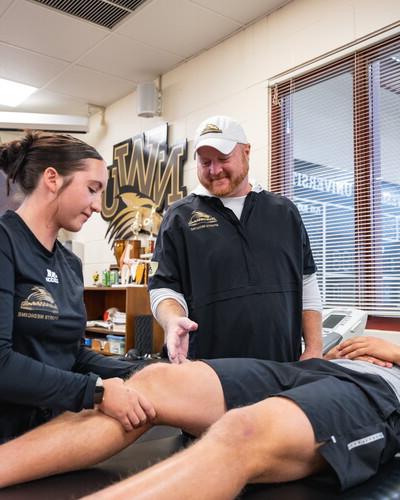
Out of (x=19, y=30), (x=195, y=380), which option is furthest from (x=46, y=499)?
(x=19, y=30)

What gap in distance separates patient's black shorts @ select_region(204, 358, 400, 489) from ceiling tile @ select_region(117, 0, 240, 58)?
2.76 meters

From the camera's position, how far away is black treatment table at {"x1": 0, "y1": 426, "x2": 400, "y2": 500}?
44.9 inches

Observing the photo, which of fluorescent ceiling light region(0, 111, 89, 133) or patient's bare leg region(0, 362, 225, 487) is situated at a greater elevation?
fluorescent ceiling light region(0, 111, 89, 133)

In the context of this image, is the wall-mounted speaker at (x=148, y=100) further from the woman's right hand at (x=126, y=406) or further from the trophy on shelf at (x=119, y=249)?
the woman's right hand at (x=126, y=406)

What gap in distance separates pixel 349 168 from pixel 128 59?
220 centimetres

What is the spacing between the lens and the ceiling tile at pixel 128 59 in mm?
4012

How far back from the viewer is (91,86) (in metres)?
4.80

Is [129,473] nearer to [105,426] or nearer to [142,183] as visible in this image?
[105,426]

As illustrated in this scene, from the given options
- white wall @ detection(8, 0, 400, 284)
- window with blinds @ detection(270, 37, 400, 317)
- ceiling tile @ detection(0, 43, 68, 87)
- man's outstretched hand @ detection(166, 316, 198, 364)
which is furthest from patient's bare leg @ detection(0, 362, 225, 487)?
ceiling tile @ detection(0, 43, 68, 87)

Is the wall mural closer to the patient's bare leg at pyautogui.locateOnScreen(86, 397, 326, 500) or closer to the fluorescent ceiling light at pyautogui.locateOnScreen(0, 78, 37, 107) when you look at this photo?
the fluorescent ceiling light at pyautogui.locateOnScreen(0, 78, 37, 107)

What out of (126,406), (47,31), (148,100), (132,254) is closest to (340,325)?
(126,406)

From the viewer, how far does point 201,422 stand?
1397 mm

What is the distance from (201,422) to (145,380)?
0.19 m

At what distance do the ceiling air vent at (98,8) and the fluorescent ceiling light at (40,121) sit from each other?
1591mm
